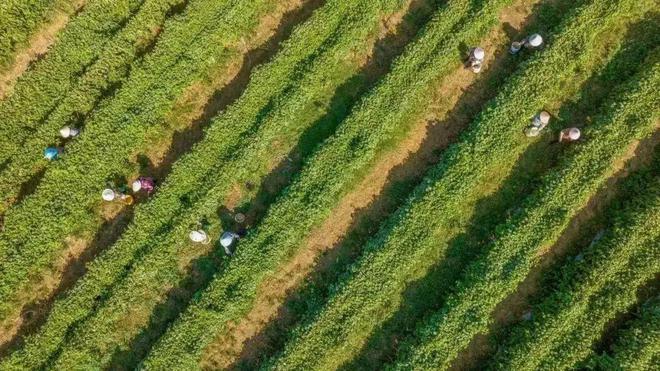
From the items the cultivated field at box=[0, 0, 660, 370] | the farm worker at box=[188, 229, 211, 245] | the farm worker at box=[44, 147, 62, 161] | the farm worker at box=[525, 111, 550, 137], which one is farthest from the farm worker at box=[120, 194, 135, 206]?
the farm worker at box=[525, 111, 550, 137]

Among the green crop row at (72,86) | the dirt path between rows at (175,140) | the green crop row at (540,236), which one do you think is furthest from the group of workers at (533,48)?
the green crop row at (72,86)

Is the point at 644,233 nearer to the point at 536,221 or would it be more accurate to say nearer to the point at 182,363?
the point at 536,221

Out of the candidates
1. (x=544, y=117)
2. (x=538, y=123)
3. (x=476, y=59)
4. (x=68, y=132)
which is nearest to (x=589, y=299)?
(x=538, y=123)

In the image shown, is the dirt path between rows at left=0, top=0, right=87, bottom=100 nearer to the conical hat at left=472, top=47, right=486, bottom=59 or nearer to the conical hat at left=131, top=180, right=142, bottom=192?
the conical hat at left=131, top=180, right=142, bottom=192

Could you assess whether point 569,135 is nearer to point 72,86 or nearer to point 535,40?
point 535,40

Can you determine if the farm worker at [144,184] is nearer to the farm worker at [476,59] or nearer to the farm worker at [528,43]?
the farm worker at [476,59]

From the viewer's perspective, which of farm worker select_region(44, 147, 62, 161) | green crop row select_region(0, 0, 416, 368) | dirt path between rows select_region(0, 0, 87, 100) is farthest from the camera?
dirt path between rows select_region(0, 0, 87, 100)
